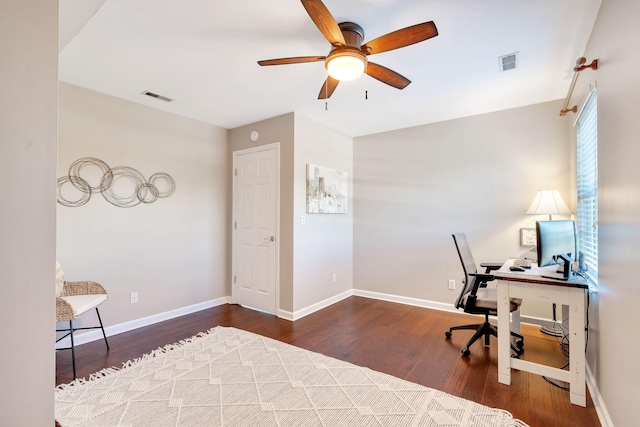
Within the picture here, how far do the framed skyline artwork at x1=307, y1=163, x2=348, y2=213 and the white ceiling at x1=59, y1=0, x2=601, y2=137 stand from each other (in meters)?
0.80

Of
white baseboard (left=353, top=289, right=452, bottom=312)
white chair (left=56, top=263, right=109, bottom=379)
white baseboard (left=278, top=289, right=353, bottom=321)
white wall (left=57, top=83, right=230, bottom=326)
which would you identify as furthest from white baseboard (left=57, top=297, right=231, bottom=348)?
white baseboard (left=353, top=289, right=452, bottom=312)

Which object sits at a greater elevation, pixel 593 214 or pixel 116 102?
pixel 116 102

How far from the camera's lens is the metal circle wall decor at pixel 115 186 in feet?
9.31

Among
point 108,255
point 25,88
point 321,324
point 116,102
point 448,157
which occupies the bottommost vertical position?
point 321,324

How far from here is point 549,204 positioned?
9.75 feet

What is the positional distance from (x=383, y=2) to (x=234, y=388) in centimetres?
268

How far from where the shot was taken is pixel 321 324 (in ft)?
11.2

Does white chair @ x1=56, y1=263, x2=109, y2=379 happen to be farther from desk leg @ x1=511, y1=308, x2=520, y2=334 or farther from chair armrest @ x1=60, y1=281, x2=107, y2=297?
desk leg @ x1=511, y1=308, x2=520, y2=334

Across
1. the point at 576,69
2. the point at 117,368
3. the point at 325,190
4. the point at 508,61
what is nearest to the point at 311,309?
the point at 325,190

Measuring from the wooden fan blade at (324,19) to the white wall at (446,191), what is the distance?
2568mm

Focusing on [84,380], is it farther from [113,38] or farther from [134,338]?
[113,38]

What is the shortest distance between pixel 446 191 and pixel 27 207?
3.95m

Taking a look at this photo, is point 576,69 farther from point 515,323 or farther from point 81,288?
point 81,288

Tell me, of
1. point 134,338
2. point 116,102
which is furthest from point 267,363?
point 116,102
